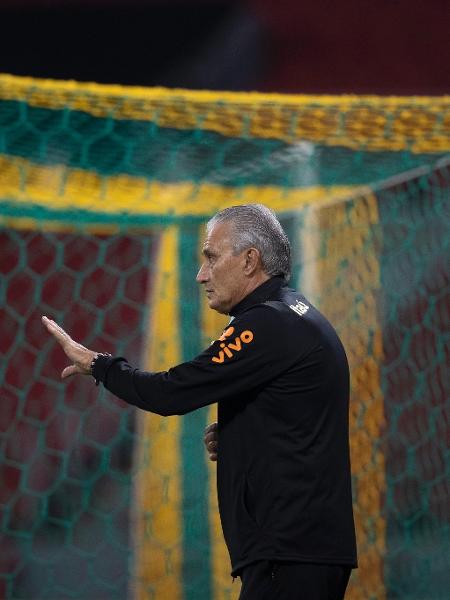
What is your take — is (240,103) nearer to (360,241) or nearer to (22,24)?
(360,241)

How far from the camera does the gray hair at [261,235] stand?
76.6 inches

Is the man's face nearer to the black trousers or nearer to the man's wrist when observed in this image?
the man's wrist

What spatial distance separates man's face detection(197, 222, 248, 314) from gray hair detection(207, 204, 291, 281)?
12 mm

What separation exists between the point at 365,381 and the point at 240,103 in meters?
0.83

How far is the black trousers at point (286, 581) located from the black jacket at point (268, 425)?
0.02 m

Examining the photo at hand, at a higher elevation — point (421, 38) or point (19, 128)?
point (421, 38)

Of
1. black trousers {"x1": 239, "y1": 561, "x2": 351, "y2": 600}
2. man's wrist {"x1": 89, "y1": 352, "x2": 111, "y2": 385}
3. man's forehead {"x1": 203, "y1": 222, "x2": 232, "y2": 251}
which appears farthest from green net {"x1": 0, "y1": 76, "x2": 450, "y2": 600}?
black trousers {"x1": 239, "y1": 561, "x2": 351, "y2": 600}

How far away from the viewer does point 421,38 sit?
21.4ft

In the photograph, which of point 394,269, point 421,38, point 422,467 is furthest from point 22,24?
point 422,467

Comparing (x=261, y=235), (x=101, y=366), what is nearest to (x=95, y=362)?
(x=101, y=366)

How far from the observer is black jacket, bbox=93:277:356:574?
1.84 m

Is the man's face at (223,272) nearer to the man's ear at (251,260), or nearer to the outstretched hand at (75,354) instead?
the man's ear at (251,260)

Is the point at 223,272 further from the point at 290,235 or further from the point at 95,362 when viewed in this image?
the point at 290,235

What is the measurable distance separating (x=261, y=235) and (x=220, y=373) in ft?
0.81
